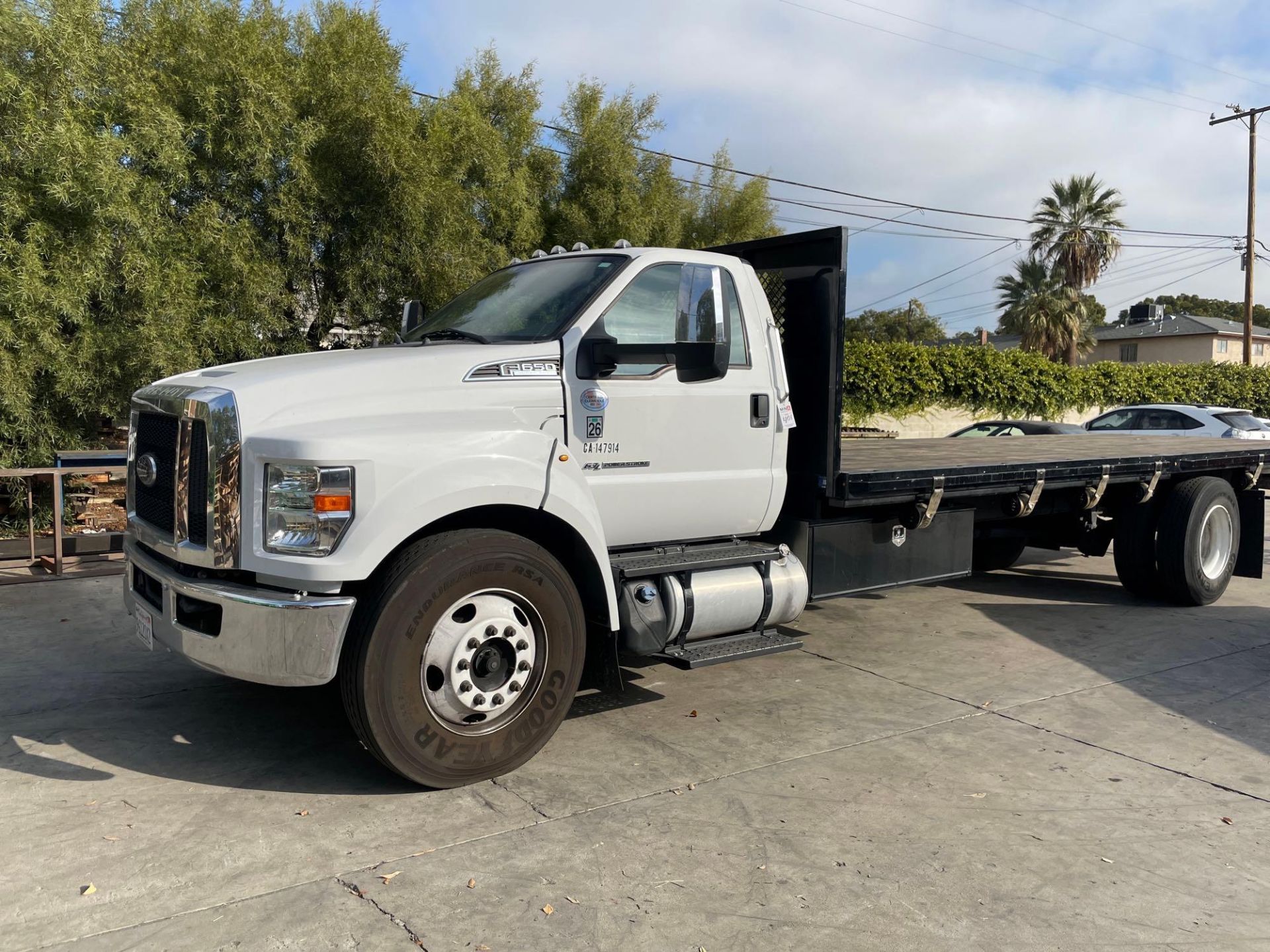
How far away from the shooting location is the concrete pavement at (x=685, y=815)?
3389 mm

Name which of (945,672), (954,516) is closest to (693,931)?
(945,672)

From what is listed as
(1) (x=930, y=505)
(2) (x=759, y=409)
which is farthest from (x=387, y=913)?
(1) (x=930, y=505)

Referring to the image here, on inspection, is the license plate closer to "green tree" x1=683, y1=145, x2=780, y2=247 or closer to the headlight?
the headlight

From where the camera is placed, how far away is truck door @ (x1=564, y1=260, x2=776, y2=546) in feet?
16.0

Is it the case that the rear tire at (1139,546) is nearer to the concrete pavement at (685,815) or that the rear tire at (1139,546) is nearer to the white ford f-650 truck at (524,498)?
the concrete pavement at (685,815)

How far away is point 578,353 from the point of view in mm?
4805

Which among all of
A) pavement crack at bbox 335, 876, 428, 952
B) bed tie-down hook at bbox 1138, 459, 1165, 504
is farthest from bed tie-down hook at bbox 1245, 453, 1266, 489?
pavement crack at bbox 335, 876, 428, 952

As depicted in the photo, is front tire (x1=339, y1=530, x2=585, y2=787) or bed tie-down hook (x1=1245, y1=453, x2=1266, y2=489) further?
bed tie-down hook (x1=1245, y1=453, x2=1266, y2=489)

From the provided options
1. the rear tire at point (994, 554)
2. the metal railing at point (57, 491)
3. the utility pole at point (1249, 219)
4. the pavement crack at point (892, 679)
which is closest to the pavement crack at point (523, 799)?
the pavement crack at point (892, 679)

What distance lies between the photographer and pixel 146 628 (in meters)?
4.54

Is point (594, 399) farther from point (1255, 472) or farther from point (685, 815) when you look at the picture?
point (1255, 472)

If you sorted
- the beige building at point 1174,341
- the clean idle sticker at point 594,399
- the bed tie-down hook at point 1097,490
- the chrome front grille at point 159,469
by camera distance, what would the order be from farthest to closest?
the beige building at point 1174,341, the bed tie-down hook at point 1097,490, the clean idle sticker at point 594,399, the chrome front grille at point 159,469

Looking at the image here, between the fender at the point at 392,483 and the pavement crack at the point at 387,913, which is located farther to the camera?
the fender at the point at 392,483

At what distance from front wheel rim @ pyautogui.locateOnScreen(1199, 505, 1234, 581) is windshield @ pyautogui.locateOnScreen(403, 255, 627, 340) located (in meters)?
6.02
